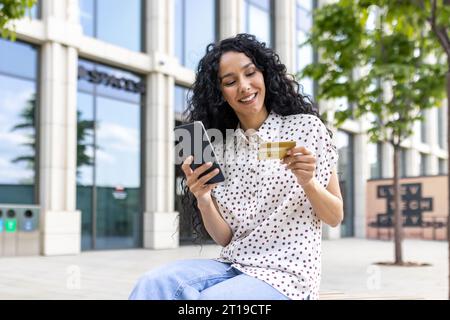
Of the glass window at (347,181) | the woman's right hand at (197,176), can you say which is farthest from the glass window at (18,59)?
the glass window at (347,181)

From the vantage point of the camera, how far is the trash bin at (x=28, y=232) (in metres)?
13.9

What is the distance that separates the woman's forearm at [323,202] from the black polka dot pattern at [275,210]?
2.7 inches

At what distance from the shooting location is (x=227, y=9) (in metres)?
20.2

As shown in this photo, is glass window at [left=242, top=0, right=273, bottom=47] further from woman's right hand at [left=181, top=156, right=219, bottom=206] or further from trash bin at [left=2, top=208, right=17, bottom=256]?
woman's right hand at [left=181, top=156, right=219, bottom=206]

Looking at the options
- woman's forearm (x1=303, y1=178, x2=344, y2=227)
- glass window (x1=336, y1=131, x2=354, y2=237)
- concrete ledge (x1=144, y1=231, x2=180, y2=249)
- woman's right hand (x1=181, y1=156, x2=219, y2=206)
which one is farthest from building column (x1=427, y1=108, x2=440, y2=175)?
woman's right hand (x1=181, y1=156, x2=219, y2=206)

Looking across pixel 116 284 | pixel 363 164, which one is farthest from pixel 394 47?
pixel 363 164

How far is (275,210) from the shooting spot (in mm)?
2322

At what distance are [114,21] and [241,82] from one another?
15.3 meters

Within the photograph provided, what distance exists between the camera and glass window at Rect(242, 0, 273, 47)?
21.6m

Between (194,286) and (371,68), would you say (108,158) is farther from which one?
(194,286)

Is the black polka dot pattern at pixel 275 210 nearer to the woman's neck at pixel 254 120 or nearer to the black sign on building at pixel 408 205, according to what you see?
the woman's neck at pixel 254 120

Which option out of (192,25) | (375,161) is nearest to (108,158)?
(192,25)

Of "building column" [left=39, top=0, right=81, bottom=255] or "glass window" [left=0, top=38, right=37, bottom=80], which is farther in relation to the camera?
"building column" [left=39, top=0, right=81, bottom=255]

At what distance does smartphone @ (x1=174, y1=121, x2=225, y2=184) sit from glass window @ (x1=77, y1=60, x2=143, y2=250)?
14.0 meters
